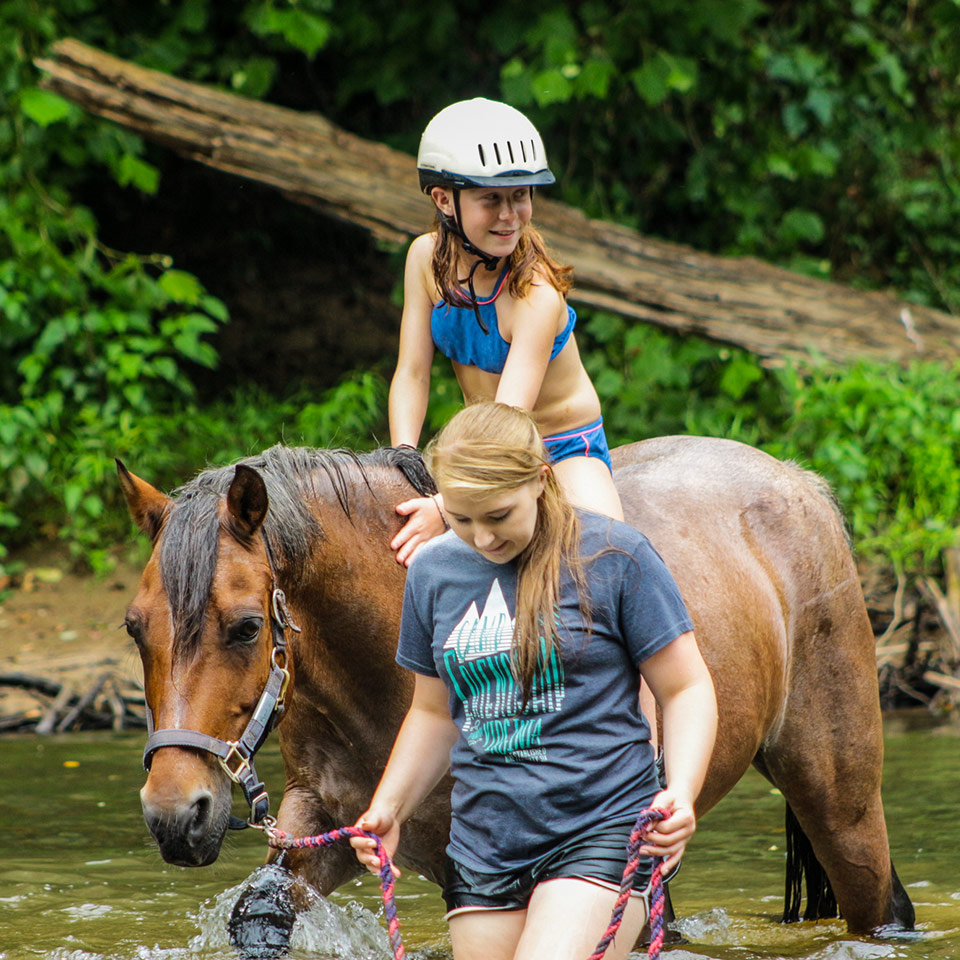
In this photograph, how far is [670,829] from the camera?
227cm

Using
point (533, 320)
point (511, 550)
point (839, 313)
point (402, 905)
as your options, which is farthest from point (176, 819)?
point (839, 313)

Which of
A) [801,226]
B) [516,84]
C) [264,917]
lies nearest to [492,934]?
[264,917]

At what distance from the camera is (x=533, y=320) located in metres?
3.13

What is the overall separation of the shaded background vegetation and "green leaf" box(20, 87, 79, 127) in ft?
0.07

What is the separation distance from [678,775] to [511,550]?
1.69 ft

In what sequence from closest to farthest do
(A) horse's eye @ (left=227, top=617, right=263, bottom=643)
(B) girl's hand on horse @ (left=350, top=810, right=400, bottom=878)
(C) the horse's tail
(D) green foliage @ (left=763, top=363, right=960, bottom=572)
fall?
1. (B) girl's hand on horse @ (left=350, top=810, right=400, bottom=878)
2. (A) horse's eye @ (left=227, top=617, right=263, bottom=643)
3. (C) the horse's tail
4. (D) green foliage @ (left=763, top=363, right=960, bottom=572)

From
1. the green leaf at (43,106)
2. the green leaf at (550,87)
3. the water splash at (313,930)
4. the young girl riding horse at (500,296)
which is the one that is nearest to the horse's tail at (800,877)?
the water splash at (313,930)

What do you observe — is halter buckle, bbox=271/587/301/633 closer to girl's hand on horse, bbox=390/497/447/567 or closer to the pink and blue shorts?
girl's hand on horse, bbox=390/497/447/567

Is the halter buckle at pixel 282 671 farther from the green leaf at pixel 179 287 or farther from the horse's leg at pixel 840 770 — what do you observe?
the green leaf at pixel 179 287

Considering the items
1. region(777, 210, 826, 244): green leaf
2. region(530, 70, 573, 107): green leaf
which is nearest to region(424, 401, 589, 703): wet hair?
region(530, 70, 573, 107): green leaf

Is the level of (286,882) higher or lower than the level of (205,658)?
lower

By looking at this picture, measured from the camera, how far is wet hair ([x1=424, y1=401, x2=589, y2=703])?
7.82ft

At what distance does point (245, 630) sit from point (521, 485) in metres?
0.73

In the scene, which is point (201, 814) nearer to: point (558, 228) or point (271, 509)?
point (271, 509)
